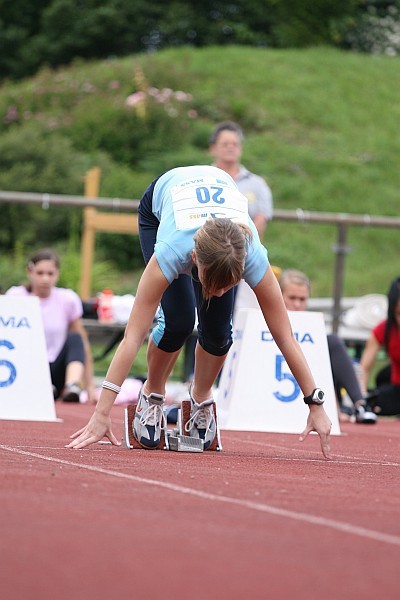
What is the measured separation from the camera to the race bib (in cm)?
555

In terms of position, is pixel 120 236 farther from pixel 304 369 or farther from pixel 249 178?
pixel 304 369

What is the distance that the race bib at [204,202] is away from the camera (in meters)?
5.55

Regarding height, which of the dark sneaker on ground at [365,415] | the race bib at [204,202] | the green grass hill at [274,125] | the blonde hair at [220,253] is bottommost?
the dark sneaker on ground at [365,415]

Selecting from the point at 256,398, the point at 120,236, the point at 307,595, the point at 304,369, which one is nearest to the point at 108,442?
the point at 304,369

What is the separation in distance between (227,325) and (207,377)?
0.36 m

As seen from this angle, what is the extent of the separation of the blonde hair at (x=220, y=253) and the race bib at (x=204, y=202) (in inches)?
9.7

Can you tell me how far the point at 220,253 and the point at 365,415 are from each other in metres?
4.83

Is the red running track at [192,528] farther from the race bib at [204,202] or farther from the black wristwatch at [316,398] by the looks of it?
the race bib at [204,202]

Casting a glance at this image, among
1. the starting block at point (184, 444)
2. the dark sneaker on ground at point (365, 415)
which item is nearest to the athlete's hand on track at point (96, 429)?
the starting block at point (184, 444)

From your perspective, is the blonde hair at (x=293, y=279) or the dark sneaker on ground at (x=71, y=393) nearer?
the blonde hair at (x=293, y=279)

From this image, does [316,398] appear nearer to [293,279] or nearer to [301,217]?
[293,279]

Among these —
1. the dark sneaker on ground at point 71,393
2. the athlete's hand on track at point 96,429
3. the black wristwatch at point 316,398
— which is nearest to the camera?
the athlete's hand on track at point 96,429

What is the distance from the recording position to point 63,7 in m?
37.2

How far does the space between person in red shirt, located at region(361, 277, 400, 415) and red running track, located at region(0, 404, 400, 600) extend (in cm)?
480
